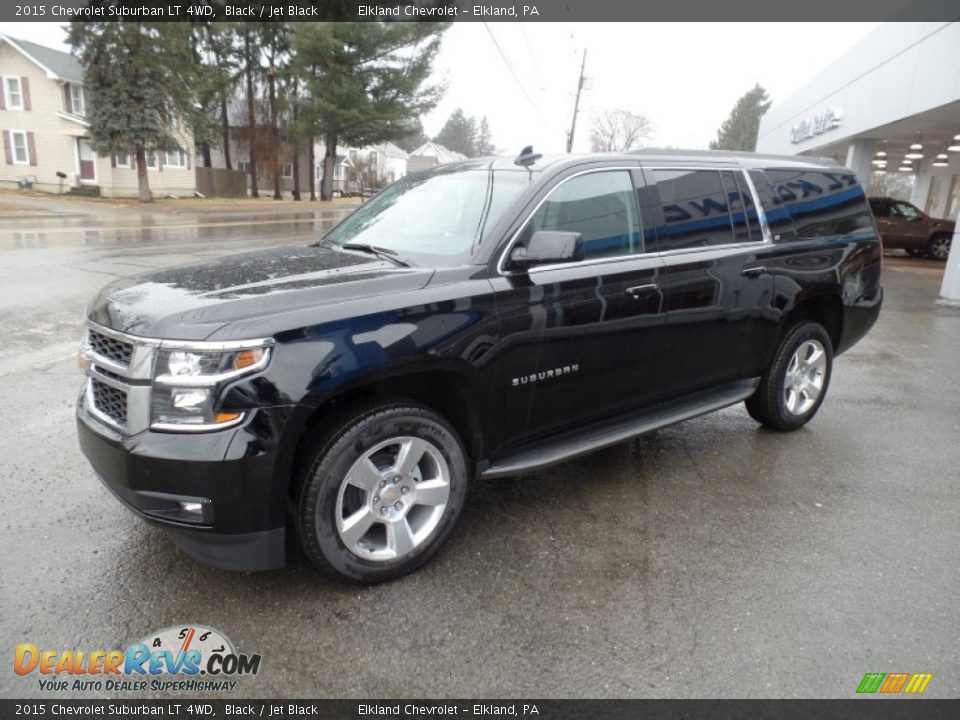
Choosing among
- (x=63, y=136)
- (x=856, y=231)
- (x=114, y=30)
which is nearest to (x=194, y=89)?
(x=114, y=30)

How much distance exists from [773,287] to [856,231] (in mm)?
1286

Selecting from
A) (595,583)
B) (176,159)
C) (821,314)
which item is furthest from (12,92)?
(595,583)

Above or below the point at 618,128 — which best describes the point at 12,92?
below

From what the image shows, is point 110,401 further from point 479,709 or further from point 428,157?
point 428,157

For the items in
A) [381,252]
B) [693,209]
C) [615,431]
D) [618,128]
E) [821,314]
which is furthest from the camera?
[618,128]

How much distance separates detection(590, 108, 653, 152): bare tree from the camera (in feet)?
192

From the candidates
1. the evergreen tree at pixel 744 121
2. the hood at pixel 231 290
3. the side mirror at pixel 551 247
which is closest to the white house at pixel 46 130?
the hood at pixel 231 290

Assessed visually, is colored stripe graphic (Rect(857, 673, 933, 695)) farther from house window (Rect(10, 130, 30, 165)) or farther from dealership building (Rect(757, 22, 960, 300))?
house window (Rect(10, 130, 30, 165))

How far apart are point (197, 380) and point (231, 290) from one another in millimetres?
509

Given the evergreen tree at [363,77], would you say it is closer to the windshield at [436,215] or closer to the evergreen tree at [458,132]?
the windshield at [436,215]

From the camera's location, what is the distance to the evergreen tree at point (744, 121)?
304 ft

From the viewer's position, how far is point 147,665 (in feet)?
8.18

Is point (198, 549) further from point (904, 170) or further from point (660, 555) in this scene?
point (904, 170)

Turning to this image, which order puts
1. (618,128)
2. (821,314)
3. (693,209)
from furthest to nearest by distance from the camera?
(618,128)
(821,314)
(693,209)
